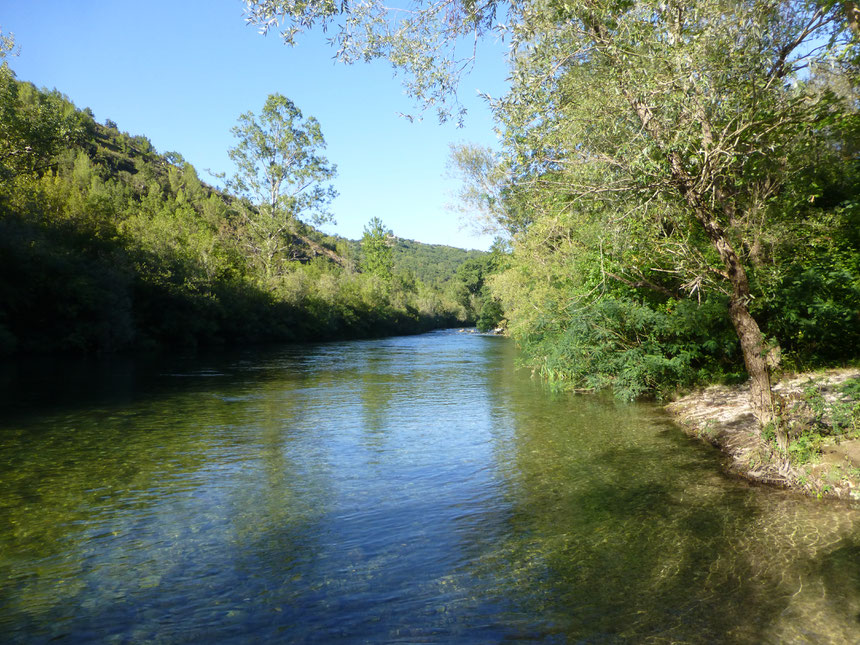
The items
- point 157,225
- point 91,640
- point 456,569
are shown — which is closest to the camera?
point 91,640

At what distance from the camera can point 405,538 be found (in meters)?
6.87

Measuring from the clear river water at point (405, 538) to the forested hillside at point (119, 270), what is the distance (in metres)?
21.1

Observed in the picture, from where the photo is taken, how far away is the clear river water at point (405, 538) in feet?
16.1

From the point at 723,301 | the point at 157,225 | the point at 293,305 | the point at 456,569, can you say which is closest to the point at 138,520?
the point at 456,569

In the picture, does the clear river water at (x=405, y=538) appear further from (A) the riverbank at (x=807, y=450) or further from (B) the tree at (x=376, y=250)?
(B) the tree at (x=376, y=250)

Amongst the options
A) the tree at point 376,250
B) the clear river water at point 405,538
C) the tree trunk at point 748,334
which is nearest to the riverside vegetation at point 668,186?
the tree trunk at point 748,334

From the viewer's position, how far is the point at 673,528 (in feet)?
22.7

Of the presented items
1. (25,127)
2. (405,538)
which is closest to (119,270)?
(25,127)

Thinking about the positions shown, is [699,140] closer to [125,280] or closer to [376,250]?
[125,280]

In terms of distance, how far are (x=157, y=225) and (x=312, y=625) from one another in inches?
1777

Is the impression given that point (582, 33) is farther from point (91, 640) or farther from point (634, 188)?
point (91, 640)

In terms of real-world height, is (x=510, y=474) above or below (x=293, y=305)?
below

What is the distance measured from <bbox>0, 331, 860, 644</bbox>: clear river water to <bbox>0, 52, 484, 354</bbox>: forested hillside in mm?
21088

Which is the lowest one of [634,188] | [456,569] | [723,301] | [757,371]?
[456,569]
